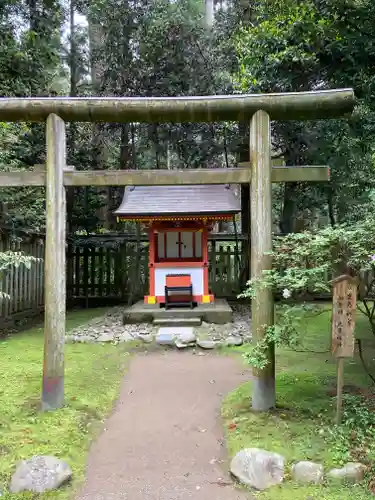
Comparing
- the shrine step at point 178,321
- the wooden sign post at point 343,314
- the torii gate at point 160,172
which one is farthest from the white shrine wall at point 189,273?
the wooden sign post at point 343,314

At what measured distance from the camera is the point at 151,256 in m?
9.84

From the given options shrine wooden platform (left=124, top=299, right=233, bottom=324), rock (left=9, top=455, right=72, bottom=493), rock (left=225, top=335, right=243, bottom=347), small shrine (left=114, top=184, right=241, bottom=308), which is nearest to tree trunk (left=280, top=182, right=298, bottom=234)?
small shrine (left=114, top=184, right=241, bottom=308)

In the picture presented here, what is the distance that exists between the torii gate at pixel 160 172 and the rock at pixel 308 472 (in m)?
1.11

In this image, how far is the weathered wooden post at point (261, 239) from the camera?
13.5 ft

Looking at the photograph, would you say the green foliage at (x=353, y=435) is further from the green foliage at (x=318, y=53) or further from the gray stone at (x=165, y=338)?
the gray stone at (x=165, y=338)

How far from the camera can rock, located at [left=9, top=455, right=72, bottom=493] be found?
2.91m

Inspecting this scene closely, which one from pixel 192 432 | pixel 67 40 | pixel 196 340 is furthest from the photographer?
pixel 67 40

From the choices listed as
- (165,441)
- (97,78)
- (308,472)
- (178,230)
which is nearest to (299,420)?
(308,472)

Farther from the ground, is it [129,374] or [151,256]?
[151,256]

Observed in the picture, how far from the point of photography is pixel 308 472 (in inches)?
117

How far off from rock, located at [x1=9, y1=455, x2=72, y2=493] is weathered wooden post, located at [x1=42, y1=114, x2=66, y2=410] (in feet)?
3.69

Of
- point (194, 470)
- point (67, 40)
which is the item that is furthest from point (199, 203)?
point (67, 40)

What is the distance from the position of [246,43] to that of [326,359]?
218 inches

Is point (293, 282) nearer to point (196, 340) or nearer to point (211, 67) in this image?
point (196, 340)
